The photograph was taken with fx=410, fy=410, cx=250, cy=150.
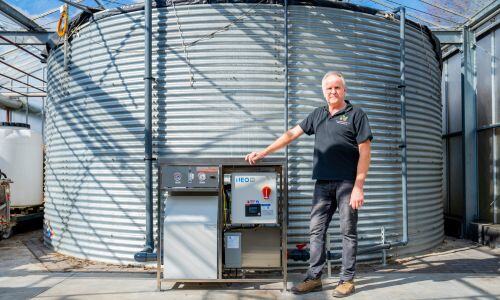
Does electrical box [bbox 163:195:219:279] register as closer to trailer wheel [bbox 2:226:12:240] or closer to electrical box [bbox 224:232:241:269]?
electrical box [bbox 224:232:241:269]

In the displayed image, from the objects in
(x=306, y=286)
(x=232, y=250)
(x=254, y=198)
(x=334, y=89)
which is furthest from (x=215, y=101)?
(x=306, y=286)

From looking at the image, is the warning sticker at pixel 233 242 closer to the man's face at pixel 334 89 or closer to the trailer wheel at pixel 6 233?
the man's face at pixel 334 89

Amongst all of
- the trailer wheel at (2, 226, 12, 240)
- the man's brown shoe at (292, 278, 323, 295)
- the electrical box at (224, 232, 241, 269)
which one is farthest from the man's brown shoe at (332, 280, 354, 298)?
the trailer wheel at (2, 226, 12, 240)

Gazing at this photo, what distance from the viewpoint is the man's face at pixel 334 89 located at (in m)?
3.90

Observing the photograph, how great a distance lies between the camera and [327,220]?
4043 mm

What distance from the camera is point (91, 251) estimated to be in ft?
18.6

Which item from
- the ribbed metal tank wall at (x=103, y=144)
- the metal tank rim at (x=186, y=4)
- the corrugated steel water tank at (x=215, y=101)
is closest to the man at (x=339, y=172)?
the corrugated steel water tank at (x=215, y=101)

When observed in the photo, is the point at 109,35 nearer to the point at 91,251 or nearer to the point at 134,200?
the point at 134,200

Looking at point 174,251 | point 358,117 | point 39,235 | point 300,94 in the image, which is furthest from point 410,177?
point 39,235

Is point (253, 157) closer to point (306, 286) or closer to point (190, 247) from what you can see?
point (190, 247)

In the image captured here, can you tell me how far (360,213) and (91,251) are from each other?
3.71 m

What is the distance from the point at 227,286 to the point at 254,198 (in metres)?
1.01

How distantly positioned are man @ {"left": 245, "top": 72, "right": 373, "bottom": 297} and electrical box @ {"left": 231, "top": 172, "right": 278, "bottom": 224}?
23 centimetres

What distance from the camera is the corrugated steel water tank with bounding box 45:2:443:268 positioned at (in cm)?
523
